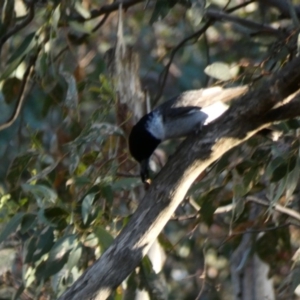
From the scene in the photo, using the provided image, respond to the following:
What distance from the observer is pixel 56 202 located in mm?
2977

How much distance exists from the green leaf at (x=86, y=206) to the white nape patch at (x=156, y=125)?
715mm

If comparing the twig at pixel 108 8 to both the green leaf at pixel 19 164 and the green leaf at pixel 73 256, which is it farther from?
the green leaf at pixel 73 256

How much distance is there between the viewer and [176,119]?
3.68 m

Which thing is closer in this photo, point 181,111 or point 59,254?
point 59,254

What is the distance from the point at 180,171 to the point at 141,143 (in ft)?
2.32

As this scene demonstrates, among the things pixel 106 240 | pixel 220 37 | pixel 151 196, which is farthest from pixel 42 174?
pixel 220 37

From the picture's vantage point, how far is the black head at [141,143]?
11.0 ft

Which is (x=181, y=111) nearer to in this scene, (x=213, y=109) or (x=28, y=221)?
(x=213, y=109)

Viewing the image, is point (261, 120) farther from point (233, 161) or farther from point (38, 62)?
point (38, 62)

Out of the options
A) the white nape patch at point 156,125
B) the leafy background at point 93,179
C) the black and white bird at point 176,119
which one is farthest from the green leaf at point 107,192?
the white nape patch at point 156,125

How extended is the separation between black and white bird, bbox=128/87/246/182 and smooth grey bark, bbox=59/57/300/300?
1.56 ft

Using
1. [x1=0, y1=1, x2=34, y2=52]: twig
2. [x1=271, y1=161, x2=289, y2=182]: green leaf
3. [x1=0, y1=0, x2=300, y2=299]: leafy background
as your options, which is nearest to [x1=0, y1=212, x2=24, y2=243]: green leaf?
[x1=0, y1=0, x2=300, y2=299]: leafy background

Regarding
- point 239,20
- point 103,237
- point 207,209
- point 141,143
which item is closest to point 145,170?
point 141,143

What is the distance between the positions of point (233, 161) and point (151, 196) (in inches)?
22.5
